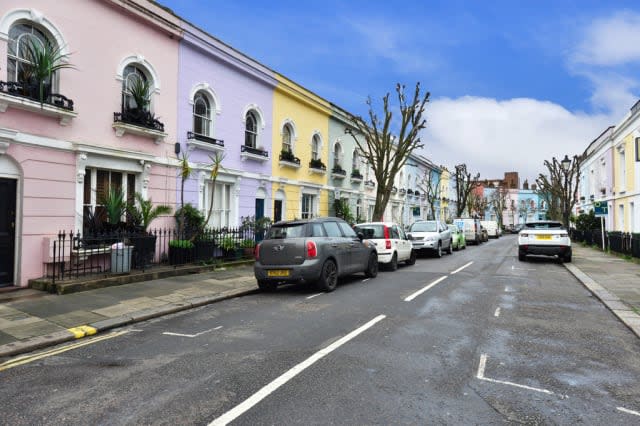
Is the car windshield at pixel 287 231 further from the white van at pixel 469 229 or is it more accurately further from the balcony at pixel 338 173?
the white van at pixel 469 229

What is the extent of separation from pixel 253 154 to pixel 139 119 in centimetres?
529

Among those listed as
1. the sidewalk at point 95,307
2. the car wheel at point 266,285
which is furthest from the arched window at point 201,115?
the car wheel at point 266,285

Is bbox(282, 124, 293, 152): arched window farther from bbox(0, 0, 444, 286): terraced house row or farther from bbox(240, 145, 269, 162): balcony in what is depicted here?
bbox(240, 145, 269, 162): balcony

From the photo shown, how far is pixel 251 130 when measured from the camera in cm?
1755

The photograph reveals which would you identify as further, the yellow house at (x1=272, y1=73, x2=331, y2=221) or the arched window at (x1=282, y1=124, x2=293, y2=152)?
the arched window at (x1=282, y1=124, x2=293, y2=152)

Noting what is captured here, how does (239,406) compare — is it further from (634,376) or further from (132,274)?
(132,274)

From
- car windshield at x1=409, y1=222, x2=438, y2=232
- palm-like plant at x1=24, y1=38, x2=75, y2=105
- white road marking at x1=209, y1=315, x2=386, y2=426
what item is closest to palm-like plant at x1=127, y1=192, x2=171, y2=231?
palm-like plant at x1=24, y1=38, x2=75, y2=105

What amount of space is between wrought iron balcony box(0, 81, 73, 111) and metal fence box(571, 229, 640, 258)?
67.8ft

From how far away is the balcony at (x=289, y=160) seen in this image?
1878 centimetres

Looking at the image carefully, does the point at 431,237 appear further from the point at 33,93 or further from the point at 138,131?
the point at 33,93

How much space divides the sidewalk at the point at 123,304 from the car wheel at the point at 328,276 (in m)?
1.69

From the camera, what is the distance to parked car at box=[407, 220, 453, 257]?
19.7 meters

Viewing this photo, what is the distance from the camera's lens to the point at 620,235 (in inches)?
808

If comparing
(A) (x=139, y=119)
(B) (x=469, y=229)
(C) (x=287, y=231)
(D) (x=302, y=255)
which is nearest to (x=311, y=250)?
(D) (x=302, y=255)
